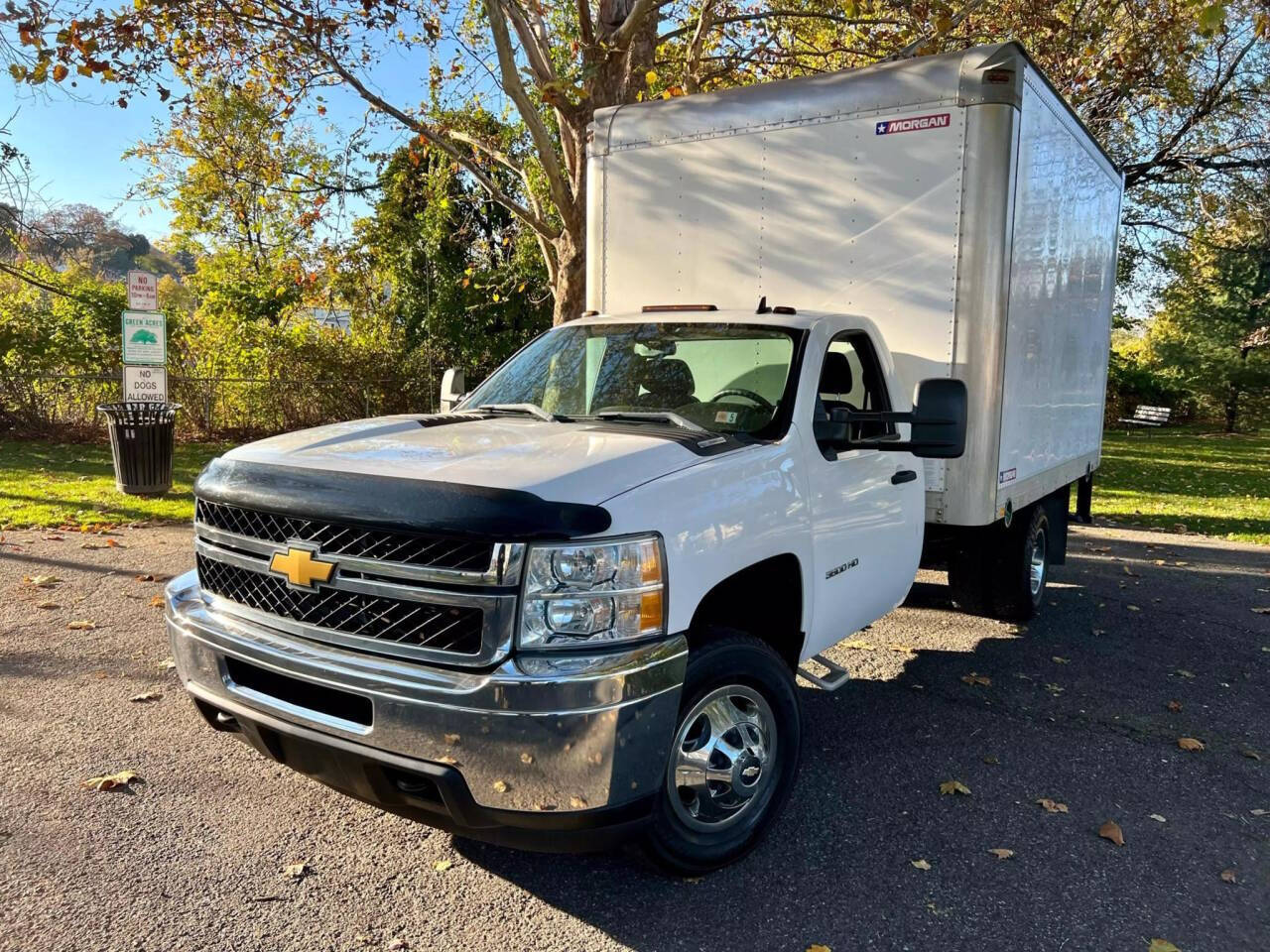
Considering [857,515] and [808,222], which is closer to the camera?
[857,515]

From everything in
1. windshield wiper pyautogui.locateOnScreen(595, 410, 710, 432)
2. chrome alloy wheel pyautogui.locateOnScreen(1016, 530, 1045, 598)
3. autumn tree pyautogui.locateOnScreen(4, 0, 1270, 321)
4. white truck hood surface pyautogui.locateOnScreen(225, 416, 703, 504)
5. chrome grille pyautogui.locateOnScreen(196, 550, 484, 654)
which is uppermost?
autumn tree pyautogui.locateOnScreen(4, 0, 1270, 321)

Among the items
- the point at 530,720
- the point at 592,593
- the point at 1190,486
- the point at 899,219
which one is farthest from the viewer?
the point at 1190,486

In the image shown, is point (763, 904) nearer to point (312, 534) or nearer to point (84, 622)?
point (312, 534)

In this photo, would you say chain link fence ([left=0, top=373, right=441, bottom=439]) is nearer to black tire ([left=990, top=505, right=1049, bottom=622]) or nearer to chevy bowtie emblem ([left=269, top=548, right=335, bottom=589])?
black tire ([left=990, top=505, right=1049, bottom=622])

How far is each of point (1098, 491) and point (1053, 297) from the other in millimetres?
10073

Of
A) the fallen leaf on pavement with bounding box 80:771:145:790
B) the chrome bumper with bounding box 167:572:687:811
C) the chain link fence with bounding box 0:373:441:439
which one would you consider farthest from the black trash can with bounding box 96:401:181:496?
the chrome bumper with bounding box 167:572:687:811

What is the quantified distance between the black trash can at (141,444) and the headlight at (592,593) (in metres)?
9.63

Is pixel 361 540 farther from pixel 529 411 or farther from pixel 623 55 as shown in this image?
pixel 623 55

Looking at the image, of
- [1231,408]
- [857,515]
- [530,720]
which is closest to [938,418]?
[857,515]

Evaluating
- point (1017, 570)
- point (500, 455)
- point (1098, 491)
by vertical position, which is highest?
point (500, 455)

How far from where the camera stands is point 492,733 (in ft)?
8.09

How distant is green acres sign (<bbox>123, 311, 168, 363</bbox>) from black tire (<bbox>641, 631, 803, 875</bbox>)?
9751 millimetres

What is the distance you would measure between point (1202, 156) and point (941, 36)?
380 inches

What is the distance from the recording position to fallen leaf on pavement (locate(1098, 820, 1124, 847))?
3.56m
